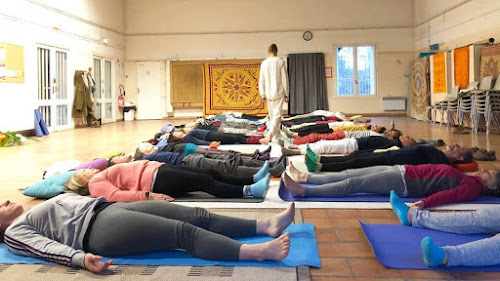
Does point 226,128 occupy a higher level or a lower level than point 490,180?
higher

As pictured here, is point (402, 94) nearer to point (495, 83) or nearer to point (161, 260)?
point (495, 83)

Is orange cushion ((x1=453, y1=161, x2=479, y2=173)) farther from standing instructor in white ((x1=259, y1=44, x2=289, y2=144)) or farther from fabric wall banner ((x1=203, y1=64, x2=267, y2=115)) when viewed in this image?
fabric wall banner ((x1=203, y1=64, x2=267, y2=115))

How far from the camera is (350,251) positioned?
253cm

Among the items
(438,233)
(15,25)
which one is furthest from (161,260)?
(15,25)

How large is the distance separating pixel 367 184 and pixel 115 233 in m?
2.03

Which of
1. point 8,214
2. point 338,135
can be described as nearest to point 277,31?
point 338,135

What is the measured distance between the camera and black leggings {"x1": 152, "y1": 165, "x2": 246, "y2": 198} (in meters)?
3.63

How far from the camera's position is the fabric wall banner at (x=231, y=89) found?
1684 centimetres

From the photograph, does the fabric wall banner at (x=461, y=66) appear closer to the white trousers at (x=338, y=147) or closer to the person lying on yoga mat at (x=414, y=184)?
the white trousers at (x=338, y=147)

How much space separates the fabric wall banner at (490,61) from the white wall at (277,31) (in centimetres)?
635

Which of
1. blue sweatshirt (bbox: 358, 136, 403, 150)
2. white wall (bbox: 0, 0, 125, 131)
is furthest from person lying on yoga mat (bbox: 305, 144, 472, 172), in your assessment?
white wall (bbox: 0, 0, 125, 131)

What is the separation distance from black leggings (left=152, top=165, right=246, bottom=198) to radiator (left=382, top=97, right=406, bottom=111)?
13.5m

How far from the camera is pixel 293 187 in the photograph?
12.1 ft

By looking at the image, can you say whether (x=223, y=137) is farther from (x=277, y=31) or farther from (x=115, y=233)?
(x=277, y=31)
